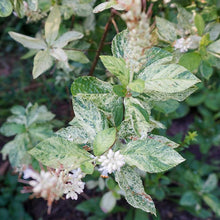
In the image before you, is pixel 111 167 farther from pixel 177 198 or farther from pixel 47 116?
pixel 177 198

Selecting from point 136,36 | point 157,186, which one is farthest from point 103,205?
point 136,36

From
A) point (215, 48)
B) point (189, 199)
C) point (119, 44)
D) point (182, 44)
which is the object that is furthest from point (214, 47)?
point (189, 199)

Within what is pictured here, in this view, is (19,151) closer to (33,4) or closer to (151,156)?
(33,4)

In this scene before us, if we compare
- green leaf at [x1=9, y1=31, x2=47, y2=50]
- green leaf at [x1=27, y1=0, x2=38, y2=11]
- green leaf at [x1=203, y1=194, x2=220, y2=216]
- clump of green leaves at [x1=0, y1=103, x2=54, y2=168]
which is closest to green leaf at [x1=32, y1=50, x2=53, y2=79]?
green leaf at [x1=9, y1=31, x2=47, y2=50]

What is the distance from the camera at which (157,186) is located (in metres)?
1.51

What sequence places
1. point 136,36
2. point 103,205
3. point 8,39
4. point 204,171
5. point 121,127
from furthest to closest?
point 8,39, point 204,171, point 103,205, point 121,127, point 136,36

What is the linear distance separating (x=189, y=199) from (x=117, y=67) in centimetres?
135

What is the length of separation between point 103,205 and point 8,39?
2106 millimetres

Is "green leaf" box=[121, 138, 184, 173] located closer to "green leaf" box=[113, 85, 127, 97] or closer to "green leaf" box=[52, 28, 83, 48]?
"green leaf" box=[113, 85, 127, 97]

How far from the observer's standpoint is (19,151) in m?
1.21

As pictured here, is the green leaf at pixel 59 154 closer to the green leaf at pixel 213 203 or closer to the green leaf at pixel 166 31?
the green leaf at pixel 166 31

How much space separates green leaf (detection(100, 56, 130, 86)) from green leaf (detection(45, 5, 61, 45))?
350 millimetres

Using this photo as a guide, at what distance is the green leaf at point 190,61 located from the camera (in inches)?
34.9

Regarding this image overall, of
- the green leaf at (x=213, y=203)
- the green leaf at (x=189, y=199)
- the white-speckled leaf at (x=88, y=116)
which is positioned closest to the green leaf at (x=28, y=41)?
the white-speckled leaf at (x=88, y=116)
